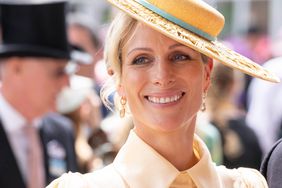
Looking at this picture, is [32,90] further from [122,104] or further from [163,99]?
[163,99]

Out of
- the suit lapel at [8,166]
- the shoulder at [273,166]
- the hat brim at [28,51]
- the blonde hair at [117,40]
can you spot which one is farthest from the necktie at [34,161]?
the blonde hair at [117,40]

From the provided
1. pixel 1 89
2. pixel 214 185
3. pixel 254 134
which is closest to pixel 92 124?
pixel 254 134

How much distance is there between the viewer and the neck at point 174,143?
10.0 ft

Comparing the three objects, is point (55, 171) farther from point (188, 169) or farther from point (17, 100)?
point (188, 169)

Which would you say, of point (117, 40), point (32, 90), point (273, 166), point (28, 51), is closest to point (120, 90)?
point (117, 40)

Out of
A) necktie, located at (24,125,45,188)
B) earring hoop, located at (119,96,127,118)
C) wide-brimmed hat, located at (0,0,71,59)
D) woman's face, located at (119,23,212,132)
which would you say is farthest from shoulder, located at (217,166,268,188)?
wide-brimmed hat, located at (0,0,71,59)

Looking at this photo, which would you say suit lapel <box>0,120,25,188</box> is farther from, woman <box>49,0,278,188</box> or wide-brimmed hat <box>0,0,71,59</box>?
woman <box>49,0,278,188</box>

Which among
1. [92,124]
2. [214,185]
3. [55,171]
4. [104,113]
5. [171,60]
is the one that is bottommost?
[104,113]

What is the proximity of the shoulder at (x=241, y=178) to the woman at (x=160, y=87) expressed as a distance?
0.10 metres

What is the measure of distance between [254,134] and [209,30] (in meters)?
3.81

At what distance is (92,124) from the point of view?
718 centimetres

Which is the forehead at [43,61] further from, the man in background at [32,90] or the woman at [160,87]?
the woman at [160,87]

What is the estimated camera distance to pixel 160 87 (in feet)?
9.88

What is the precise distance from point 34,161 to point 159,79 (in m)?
2.50
